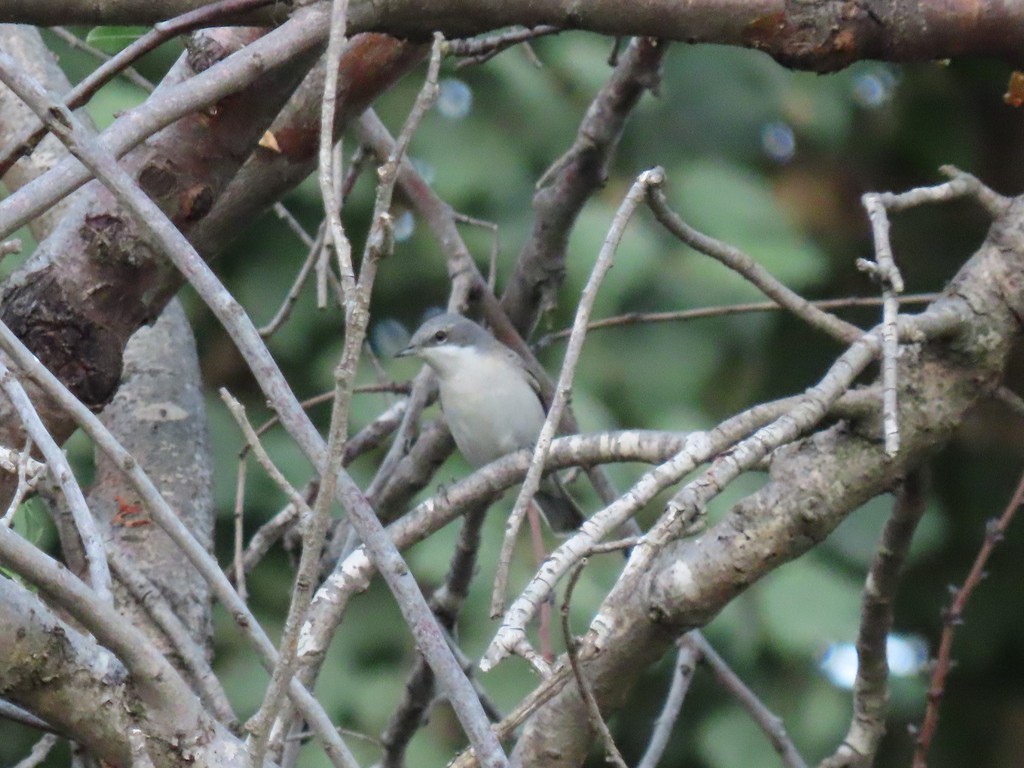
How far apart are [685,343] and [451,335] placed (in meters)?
1.49

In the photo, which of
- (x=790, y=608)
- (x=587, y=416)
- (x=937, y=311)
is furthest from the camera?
(x=790, y=608)

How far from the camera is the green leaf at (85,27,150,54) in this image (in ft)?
7.85

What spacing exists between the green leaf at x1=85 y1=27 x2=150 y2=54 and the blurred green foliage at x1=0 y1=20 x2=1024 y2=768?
8.11 feet

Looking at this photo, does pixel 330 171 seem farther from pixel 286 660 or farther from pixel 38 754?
pixel 38 754

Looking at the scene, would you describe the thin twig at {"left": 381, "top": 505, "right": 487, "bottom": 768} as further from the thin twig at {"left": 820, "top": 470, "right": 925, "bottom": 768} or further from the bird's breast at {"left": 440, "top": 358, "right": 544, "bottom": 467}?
the bird's breast at {"left": 440, "top": 358, "right": 544, "bottom": 467}

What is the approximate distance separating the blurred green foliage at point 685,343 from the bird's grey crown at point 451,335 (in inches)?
17.1

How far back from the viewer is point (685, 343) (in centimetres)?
575

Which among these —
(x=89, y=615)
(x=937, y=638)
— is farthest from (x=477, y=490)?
(x=937, y=638)

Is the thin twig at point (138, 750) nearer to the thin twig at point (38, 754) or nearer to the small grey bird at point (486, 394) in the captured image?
the thin twig at point (38, 754)

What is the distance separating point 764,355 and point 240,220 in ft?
13.9

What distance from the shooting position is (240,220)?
262cm

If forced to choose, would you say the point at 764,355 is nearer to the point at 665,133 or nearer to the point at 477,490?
the point at 665,133

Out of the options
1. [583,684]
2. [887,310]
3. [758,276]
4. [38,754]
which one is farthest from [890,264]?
[38,754]

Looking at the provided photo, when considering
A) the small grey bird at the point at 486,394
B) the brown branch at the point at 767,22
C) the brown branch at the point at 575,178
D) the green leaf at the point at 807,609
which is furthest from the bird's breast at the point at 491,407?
the brown branch at the point at 767,22
